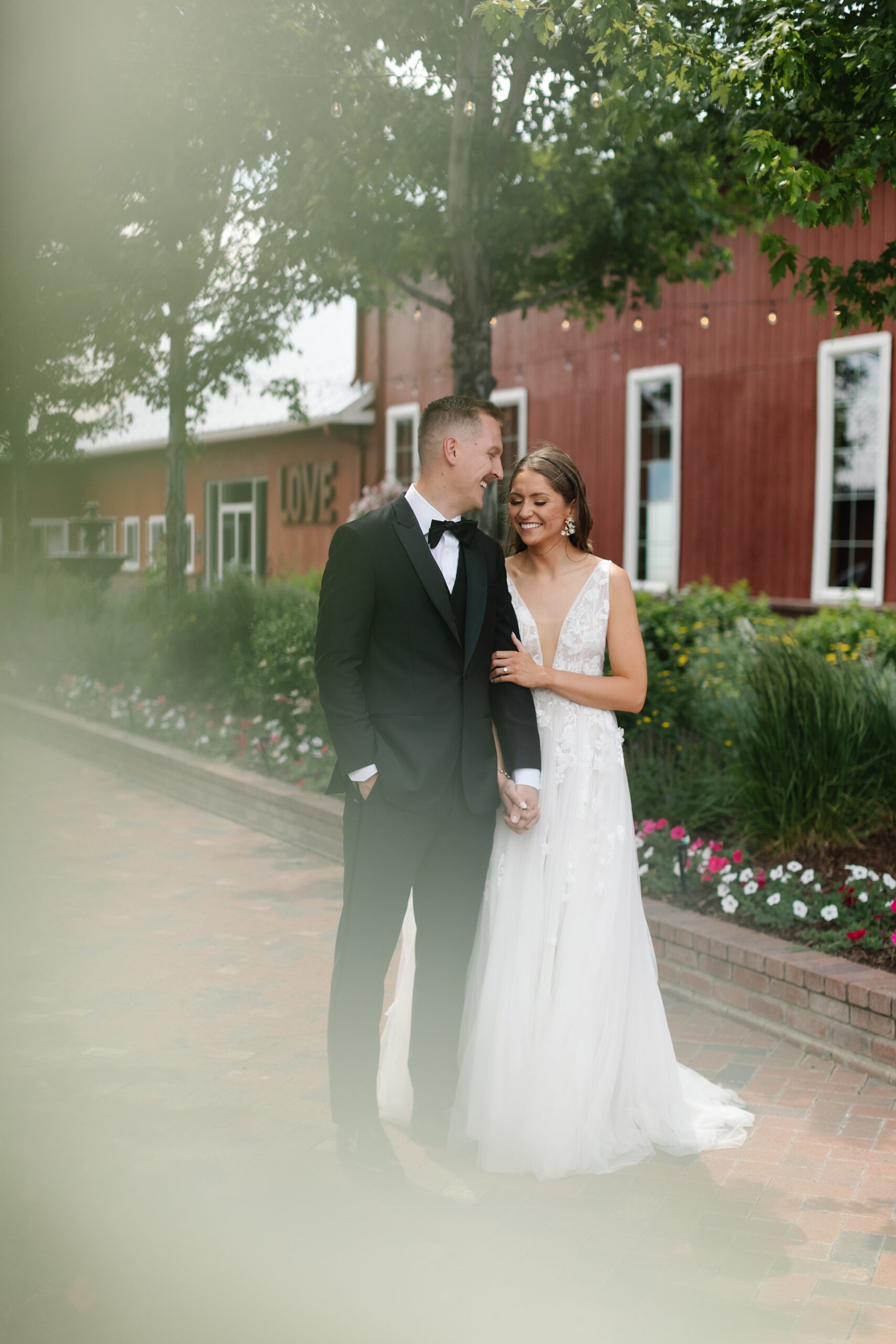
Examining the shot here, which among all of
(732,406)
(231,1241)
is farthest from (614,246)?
(231,1241)

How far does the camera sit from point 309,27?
7977 millimetres

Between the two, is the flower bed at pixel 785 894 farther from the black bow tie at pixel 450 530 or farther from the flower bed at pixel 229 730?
the flower bed at pixel 229 730

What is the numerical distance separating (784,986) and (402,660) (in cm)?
224

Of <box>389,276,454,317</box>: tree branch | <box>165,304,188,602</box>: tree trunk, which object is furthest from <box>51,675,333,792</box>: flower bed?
<box>389,276,454,317</box>: tree branch

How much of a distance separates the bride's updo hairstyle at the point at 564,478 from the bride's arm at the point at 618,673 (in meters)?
0.15

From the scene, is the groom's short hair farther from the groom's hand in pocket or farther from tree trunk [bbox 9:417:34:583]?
tree trunk [bbox 9:417:34:583]

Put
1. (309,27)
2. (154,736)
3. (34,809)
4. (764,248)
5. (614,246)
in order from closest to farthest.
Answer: (764,248)
(309,27)
(34,809)
(614,246)
(154,736)

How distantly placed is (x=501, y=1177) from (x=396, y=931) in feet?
2.46

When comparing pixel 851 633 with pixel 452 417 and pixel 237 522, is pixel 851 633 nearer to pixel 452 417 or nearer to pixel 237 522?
pixel 452 417

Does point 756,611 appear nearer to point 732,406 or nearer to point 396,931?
point 732,406

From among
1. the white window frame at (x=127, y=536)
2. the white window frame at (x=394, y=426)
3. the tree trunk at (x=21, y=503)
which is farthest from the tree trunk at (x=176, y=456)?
the white window frame at (x=127, y=536)

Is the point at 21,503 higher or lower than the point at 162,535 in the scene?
higher

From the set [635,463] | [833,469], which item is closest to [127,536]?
[635,463]

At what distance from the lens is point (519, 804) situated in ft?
12.0
